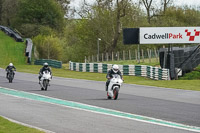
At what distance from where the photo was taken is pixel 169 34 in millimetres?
43031

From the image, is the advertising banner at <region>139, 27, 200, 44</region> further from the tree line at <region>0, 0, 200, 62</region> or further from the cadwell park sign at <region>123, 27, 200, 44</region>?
the tree line at <region>0, 0, 200, 62</region>

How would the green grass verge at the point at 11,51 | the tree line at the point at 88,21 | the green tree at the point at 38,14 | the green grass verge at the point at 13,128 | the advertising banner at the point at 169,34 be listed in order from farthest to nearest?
the green tree at the point at 38,14 < the tree line at the point at 88,21 < the green grass verge at the point at 11,51 < the advertising banner at the point at 169,34 < the green grass verge at the point at 13,128

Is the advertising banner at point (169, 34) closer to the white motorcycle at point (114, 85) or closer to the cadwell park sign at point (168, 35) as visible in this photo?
the cadwell park sign at point (168, 35)

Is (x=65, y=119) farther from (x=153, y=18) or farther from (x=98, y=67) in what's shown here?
(x=153, y=18)

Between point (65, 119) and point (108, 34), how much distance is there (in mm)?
59560

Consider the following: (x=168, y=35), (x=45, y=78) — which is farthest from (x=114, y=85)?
(x=168, y=35)

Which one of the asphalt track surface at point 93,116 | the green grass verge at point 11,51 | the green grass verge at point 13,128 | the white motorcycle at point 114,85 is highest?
the green grass verge at point 11,51

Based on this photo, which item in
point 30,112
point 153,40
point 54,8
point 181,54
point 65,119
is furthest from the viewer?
point 54,8

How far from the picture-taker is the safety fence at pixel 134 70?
122ft

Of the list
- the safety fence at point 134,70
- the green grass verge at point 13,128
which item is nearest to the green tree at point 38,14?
the safety fence at point 134,70

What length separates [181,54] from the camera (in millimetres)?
40406

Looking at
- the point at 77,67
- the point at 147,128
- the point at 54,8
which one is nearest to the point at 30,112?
the point at 147,128

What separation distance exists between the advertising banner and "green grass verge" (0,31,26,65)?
2097 cm

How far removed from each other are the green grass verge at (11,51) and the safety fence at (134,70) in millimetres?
9745
